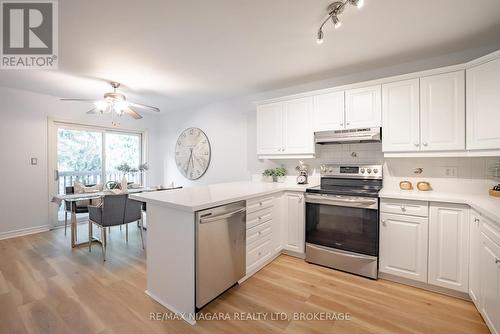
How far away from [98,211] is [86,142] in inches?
95.6

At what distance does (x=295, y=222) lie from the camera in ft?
9.26

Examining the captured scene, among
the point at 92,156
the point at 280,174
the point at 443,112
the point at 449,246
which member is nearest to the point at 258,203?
the point at 280,174

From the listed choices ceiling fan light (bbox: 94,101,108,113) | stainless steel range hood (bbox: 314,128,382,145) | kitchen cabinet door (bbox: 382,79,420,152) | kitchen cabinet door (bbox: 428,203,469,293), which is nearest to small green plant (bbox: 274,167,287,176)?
stainless steel range hood (bbox: 314,128,382,145)

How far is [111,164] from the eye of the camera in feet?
16.3

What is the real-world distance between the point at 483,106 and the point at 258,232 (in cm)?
239

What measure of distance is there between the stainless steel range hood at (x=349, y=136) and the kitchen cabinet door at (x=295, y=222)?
0.78 m

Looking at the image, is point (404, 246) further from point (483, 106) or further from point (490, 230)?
point (483, 106)

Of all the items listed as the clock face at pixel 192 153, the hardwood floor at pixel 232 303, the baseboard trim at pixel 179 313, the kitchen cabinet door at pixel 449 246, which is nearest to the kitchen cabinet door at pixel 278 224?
the hardwood floor at pixel 232 303

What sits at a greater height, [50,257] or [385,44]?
[385,44]

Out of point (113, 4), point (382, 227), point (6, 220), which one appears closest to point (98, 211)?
point (6, 220)

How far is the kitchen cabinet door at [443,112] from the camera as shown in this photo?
2127 mm

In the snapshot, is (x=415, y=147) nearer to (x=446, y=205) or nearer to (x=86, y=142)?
(x=446, y=205)

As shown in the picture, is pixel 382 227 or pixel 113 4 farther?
pixel 382 227

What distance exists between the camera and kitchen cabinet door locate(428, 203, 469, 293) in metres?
1.94
